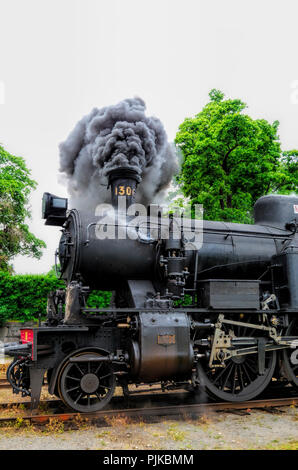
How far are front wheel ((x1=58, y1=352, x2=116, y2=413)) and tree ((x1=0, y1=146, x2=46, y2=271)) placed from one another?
1761 cm

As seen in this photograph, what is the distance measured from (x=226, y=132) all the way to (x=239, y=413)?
1643 cm

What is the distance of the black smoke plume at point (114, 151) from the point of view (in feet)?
34.4

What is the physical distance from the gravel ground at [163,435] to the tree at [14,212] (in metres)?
18.4

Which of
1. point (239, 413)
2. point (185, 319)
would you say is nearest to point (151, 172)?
point (185, 319)

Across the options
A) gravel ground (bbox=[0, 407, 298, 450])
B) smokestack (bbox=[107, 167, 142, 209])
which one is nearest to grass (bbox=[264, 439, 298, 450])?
gravel ground (bbox=[0, 407, 298, 450])

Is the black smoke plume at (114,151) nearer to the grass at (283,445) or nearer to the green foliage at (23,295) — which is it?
the green foliage at (23,295)

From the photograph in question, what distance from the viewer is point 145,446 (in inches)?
188

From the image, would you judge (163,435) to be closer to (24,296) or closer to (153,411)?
(153,411)

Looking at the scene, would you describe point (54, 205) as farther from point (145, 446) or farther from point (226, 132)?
point (226, 132)

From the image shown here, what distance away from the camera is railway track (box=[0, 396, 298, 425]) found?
223 inches

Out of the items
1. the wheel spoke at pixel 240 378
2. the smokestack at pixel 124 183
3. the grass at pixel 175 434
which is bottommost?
the grass at pixel 175 434

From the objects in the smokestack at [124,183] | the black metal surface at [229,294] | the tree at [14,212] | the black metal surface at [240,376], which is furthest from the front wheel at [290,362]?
the tree at [14,212]

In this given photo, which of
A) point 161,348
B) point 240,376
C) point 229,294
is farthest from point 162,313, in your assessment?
point 240,376

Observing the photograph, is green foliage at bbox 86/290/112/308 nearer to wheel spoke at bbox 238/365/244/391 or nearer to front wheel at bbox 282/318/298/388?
wheel spoke at bbox 238/365/244/391
